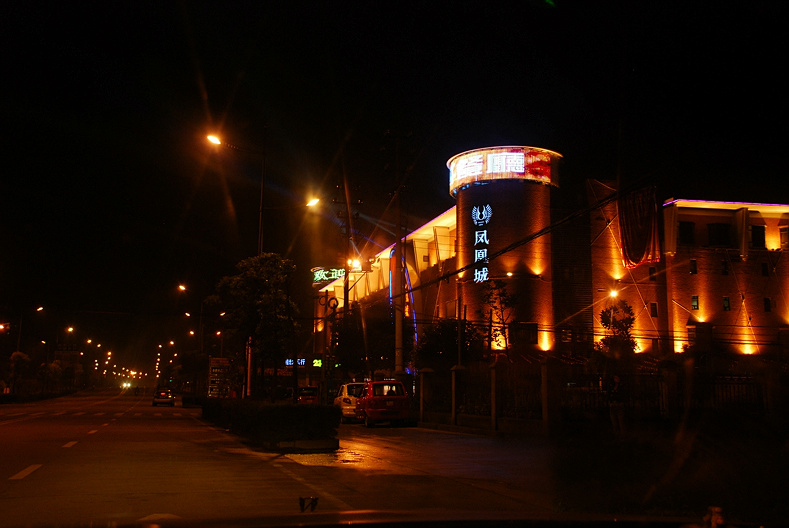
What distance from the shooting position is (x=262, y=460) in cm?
1577

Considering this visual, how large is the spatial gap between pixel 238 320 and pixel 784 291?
181 ft

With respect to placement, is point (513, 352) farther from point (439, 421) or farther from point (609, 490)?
point (609, 490)

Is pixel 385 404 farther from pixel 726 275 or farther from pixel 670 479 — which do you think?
pixel 726 275

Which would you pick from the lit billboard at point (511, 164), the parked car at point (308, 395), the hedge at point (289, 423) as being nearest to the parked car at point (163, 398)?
the parked car at point (308, 395)

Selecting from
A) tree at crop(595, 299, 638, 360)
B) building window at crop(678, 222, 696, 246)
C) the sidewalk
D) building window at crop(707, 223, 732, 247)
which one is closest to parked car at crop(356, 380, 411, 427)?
the sidewalk

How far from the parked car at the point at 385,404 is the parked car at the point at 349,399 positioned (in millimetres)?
3490

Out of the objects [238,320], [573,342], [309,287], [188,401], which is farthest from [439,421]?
[309,287]

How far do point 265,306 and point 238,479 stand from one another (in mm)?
13511

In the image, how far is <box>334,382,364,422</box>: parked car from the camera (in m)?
35.2

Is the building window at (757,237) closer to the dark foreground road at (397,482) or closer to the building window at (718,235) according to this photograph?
the building window at (718,235)

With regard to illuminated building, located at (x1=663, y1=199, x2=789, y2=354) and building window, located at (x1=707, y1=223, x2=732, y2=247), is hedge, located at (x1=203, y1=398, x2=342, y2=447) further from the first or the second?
building window, located at (x1=707, y1=223, x2=732, y2=247)

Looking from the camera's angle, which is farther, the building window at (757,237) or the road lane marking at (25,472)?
the building window at (757,237)

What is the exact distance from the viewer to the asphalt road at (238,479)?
357 inches

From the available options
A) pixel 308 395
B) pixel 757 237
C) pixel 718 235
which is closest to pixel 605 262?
pixel 718 235
